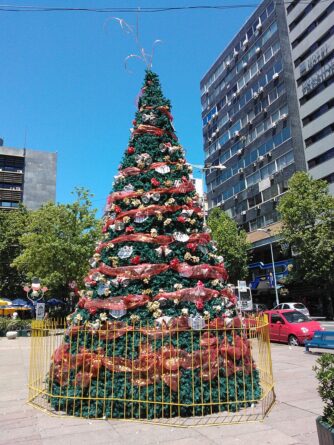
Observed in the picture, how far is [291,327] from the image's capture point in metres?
15.8

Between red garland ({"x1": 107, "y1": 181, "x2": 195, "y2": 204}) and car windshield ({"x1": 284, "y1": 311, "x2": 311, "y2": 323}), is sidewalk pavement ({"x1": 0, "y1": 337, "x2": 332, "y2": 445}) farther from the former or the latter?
car windshield ({"x1": 284, "y1": 311, "x2": 311, "y2": 323})

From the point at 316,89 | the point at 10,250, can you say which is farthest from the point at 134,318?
the point at 316,89

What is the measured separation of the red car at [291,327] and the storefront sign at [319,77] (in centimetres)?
3050

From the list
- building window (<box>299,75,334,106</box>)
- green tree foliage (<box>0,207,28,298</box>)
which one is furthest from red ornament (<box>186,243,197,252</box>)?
green tree foliage (<box>0,207,28,298</box>)

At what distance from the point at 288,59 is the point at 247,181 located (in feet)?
48.8

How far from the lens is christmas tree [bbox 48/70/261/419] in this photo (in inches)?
227

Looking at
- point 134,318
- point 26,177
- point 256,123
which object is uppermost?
point 26,177

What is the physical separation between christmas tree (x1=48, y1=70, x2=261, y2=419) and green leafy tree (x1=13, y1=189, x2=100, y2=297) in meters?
19.2

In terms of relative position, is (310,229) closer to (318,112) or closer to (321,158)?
→ (321,158)

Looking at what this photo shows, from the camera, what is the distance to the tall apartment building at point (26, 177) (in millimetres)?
71438

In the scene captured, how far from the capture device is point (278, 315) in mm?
16766

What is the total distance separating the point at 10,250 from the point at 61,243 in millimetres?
20092

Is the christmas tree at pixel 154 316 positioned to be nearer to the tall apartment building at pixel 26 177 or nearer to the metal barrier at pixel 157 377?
the metal barrier at pixel 157 377

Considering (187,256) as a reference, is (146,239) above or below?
above
